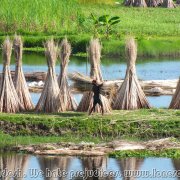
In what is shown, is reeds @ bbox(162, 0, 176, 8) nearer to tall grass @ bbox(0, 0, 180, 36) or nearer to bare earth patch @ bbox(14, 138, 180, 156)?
tall grass @ bbox(0, 0, 180, 36)

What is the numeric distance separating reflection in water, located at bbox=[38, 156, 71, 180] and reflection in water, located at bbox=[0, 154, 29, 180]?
0.31m

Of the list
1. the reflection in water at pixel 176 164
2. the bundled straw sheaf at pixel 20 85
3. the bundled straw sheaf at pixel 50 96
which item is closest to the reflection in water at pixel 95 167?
the reflection in water at pixel 176 164

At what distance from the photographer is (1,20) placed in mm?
39750

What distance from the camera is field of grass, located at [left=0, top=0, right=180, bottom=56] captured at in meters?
37.9

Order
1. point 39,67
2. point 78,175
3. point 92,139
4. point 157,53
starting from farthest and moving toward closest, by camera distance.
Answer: point 157,53 < point 39,67 < point 92,139 < point 78,175

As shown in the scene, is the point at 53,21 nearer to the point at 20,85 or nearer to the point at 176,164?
the point at 20,85

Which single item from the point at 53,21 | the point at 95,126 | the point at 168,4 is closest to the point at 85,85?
the point at 95,126

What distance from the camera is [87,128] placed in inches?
926

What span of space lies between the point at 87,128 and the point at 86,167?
8.03 ft

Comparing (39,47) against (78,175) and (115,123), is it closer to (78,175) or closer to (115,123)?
(115,123)

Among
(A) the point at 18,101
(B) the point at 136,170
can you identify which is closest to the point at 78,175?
(B) the point at 136,170

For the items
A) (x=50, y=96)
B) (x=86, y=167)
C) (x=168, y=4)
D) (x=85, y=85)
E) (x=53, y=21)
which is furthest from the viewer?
(x=168, y=4)

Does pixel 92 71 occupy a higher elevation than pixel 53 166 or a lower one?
higher

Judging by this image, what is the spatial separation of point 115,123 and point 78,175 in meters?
3.10
